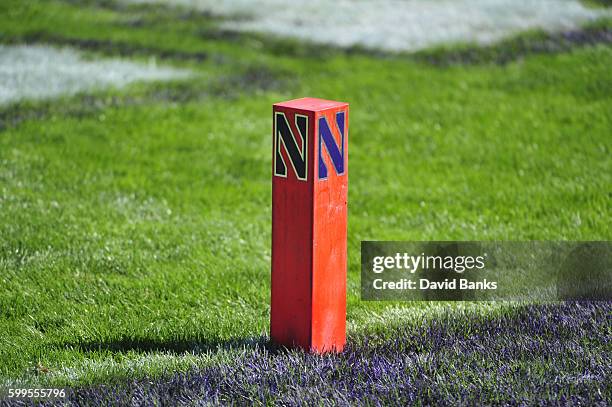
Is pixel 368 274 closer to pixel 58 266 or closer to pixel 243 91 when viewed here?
pixel 58 266

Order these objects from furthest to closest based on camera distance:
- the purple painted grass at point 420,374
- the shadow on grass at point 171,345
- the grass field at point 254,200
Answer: the shadow on grass at point 171,345 → the grass field at point 254,200 → the purple painted grass at point 420,374

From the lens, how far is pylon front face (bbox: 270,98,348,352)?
597cm

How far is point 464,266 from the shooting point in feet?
28.0

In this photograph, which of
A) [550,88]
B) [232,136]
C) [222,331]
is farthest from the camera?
[550,88]

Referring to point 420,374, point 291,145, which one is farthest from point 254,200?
point 420,374

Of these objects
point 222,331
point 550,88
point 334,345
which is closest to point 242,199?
point 222,331

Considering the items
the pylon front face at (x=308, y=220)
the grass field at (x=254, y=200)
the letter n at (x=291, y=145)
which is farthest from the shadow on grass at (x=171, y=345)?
the letter n at (x=291, y=145)

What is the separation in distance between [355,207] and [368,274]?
1.55m

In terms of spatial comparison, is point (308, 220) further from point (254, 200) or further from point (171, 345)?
point (254, 200)

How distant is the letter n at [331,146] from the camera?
19.6 feet

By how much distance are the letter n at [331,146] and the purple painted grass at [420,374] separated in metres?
1.15

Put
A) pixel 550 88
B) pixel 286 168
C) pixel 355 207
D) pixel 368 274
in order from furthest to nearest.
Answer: pixel 550 88 → pixel 355 207 → pixel 368 274 → pixel 286 168

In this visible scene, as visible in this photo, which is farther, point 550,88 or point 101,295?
point 550,88

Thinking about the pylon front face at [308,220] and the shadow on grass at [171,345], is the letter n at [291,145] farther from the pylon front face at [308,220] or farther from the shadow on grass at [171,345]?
the shadow on grass at [171,345]
